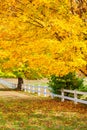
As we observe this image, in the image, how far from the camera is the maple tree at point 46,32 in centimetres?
1969

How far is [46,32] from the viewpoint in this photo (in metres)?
21.0

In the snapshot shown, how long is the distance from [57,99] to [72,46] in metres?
13.3

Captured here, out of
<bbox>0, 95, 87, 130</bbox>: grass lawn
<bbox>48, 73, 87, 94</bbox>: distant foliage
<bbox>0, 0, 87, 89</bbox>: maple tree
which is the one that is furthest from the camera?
<bbox>48, 73, 87, 94</bbox>: distant foliage

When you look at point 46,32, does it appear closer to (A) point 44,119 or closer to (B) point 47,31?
(B) point 47,31

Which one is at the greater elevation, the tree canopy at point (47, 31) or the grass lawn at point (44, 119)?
the tree canopy at point (47, 31)

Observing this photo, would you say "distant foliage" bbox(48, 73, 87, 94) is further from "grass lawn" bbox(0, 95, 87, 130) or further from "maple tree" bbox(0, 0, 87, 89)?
"maple tree" bbox(0, 0, 87, 89)

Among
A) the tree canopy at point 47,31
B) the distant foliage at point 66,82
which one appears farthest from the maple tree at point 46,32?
the distant foliage at point 66,82

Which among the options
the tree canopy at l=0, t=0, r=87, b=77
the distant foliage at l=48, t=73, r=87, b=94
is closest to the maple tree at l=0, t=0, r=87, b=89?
the tree canopy at l=0, t=0, r=87, b=77

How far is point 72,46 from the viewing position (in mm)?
19500

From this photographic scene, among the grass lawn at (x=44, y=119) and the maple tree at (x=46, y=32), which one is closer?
the grass lawn at (x=44, y=119)

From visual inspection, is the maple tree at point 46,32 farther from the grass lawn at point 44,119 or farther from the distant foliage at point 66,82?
the distant foliage at point 66,82

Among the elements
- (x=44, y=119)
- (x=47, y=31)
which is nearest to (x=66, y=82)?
(x=47, y=31)

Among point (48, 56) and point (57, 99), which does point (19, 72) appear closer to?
point (57, 99)

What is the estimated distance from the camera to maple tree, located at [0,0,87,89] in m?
19.7
